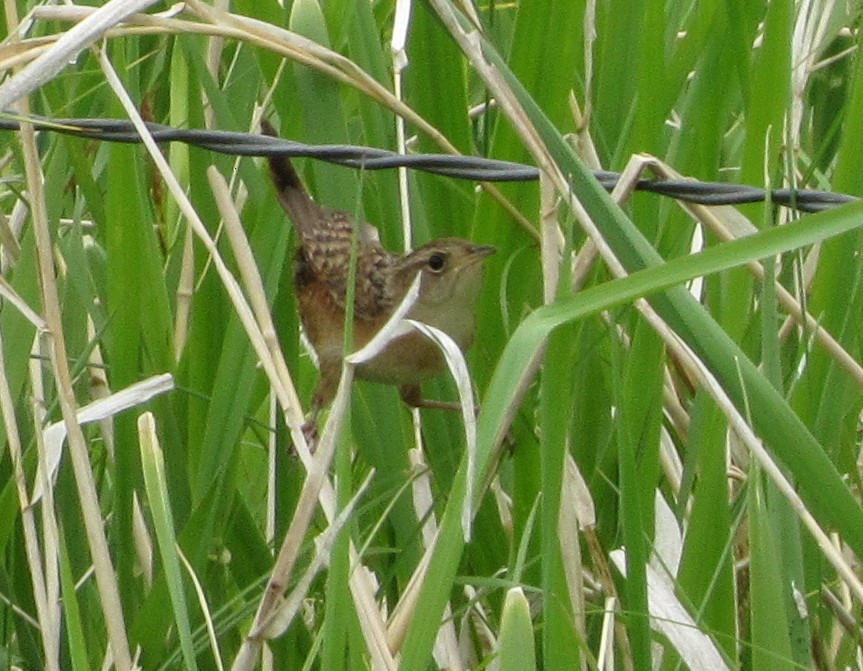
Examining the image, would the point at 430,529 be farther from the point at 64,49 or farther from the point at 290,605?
the point at 64,49

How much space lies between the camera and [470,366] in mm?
2561

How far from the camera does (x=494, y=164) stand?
2.07m

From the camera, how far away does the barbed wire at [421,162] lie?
1991 millimetres

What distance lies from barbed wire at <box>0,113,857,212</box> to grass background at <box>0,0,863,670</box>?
60 millimetres

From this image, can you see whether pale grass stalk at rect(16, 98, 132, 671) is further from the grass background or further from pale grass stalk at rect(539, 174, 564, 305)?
pale grass stalk at rect(539, 174, 564, 305)

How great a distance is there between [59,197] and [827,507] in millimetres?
1393

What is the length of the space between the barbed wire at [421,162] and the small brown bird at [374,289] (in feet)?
0.24

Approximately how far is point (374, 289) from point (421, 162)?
78cm

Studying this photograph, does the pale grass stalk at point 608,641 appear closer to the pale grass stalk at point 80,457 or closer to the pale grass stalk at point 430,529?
the pale grass stalk at point 430,529

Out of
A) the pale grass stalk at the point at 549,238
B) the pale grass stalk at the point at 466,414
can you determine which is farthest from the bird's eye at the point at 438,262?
the pale grass stalk at the point at 466,414

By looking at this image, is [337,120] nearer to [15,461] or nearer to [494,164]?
[494,164]

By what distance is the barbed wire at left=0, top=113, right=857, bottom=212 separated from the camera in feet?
6.53

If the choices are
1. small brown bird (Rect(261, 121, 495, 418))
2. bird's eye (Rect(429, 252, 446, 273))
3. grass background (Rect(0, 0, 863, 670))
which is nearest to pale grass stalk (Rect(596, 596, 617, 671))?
grass background (Rect(0, 0, 863, 670))

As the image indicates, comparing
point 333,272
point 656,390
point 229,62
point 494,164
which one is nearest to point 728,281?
point 656,390
